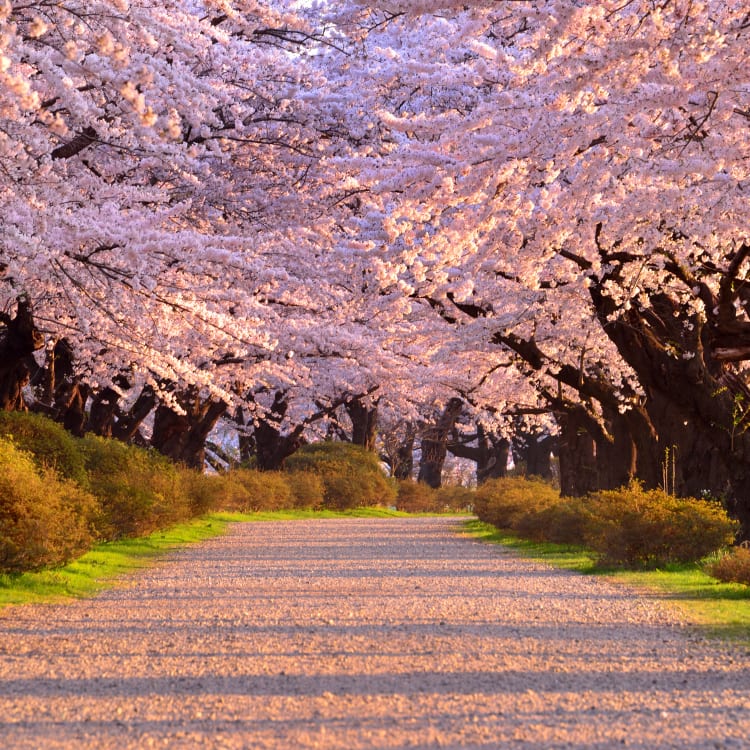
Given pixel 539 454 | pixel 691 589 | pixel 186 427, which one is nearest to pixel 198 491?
pixel 186 427

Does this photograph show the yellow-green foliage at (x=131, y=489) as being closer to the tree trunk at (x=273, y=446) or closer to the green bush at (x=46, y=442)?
the green bush at (x=46, y=442)

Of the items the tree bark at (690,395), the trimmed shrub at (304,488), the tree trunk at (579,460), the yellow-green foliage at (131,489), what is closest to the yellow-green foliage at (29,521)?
the yellow-green foliage at (131,489)

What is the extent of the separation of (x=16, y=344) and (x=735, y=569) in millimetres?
10860

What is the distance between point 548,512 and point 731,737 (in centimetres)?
1467

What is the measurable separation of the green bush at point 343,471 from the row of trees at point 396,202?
1006cm

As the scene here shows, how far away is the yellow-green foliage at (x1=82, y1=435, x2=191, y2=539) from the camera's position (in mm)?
17172

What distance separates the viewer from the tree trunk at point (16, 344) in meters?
15.8

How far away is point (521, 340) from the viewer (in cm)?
2128

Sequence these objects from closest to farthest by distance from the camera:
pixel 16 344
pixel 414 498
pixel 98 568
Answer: pixel 98 568 < pixel 16 344 < pixel 414 498

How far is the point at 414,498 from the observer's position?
148 feet

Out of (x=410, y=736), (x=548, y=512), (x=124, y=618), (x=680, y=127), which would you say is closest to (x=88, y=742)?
(x=410, y=736)

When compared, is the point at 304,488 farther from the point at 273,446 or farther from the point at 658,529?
the point at 658,529

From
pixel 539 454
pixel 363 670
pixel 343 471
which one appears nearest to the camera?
pixel 363 670

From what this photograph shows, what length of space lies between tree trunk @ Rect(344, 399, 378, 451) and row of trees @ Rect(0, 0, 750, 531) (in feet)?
50.1
